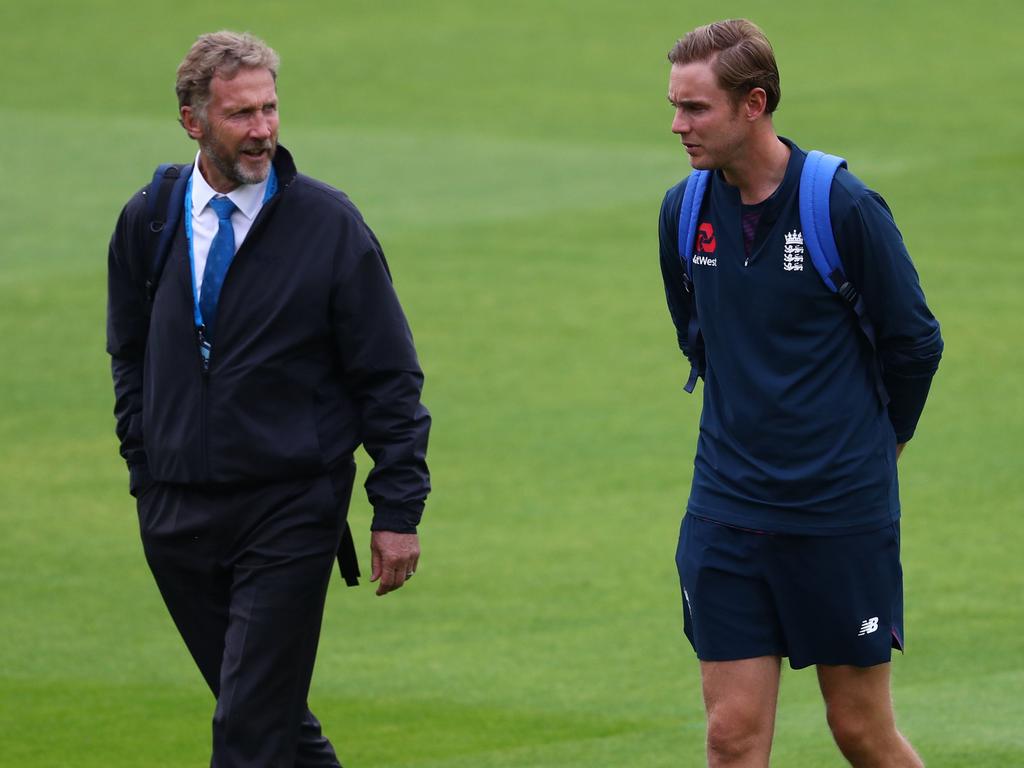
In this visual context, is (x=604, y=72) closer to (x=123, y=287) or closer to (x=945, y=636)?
(x=945, y=636)

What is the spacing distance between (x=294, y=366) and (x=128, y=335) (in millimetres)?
610

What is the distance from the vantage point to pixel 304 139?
2520cm

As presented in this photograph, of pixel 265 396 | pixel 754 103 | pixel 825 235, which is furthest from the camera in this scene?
pixel 265 396

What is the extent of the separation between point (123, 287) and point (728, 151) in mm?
1787

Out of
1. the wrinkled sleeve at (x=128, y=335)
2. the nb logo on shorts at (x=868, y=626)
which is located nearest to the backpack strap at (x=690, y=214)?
the nb logo on shorts at (x=868, y=626)

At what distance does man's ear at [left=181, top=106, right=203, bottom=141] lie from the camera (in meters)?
5.75

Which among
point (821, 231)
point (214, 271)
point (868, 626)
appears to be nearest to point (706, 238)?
point (821, 231)

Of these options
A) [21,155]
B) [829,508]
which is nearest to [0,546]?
[829,508]

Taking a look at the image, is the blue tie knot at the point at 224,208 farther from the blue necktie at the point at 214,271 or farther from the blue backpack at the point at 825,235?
the blue backpack at the point at 825,235

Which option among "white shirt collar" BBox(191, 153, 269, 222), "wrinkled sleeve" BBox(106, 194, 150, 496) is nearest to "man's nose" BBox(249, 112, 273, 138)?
"white shirt collar" BBox(191, 153, 269, 222)

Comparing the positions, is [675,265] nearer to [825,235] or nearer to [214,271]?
[825,235]

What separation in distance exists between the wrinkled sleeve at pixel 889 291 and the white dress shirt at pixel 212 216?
160 centimetres

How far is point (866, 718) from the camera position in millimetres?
5547

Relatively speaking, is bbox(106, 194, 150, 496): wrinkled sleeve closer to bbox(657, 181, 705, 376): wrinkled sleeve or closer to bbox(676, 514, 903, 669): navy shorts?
bbox(657, 181, 705, 376): wrinkled sleeve
